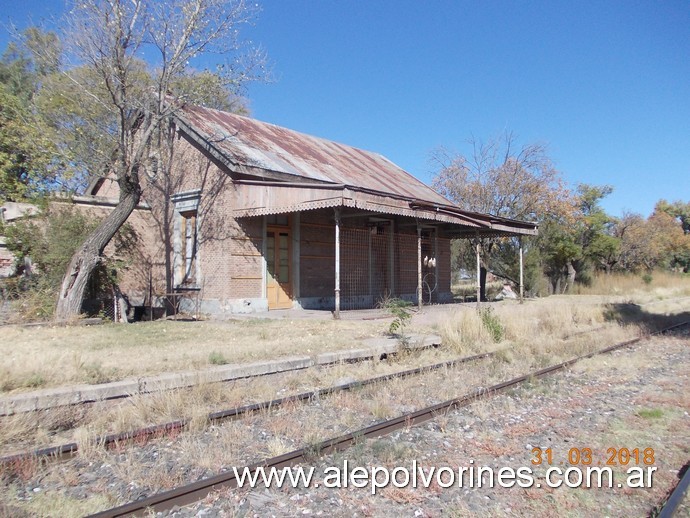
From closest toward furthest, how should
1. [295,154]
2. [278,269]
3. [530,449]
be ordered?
[530,449], [278,269], [295,154]

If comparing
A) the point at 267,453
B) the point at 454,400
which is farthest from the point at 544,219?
the point at 267,453

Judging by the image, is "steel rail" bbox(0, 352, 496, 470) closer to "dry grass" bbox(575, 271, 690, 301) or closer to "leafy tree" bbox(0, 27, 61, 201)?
"leafy tree" bbox(0, 27, 61, 201)

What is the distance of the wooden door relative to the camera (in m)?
16.9

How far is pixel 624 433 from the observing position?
18.6 feet

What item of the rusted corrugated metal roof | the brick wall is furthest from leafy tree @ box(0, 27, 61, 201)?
the brick wall

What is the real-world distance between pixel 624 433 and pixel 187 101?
570 inches

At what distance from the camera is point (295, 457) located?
15.6 feet

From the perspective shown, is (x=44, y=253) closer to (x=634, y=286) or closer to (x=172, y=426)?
(x=172, y=426)

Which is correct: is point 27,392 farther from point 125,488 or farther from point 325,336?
point 325,336

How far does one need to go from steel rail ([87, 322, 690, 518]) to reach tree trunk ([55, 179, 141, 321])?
10834 millimetres

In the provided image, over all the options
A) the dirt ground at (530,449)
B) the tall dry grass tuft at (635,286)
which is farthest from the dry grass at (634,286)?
the dirt ground at (530,449)
